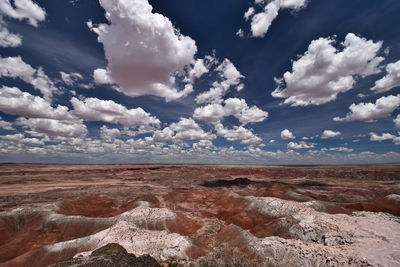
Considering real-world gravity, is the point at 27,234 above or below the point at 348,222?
below

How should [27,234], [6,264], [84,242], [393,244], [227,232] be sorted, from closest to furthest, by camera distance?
[393,244] → [6,264] → [84,242] → [227,232] → [27,234]

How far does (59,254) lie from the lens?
17469mm

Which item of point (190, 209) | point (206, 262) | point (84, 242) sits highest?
point (206, 262)

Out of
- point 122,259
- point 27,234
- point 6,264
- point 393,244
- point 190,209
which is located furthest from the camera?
point 190,209

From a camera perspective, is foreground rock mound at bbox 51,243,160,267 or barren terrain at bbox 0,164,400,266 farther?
barren terrain at bbox 0,164,400,266

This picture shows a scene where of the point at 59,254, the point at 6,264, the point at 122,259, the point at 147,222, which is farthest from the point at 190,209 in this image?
the point at 122,259

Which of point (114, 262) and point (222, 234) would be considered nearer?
point (114, 262)

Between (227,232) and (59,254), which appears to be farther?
(227,232)

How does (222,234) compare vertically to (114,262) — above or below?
below

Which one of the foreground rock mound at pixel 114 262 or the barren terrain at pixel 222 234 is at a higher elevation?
the foreground rock mound at pixel 114 262

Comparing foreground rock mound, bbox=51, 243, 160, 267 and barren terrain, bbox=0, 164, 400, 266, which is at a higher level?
foreground rock mound, bbox=51, 243, 160, 267

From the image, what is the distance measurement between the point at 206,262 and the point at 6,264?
1859 centimetres

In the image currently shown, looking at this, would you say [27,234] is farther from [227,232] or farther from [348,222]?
[348,222]

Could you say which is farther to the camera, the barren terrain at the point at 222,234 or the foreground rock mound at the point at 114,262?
the barren terrain at the point at 222,234
